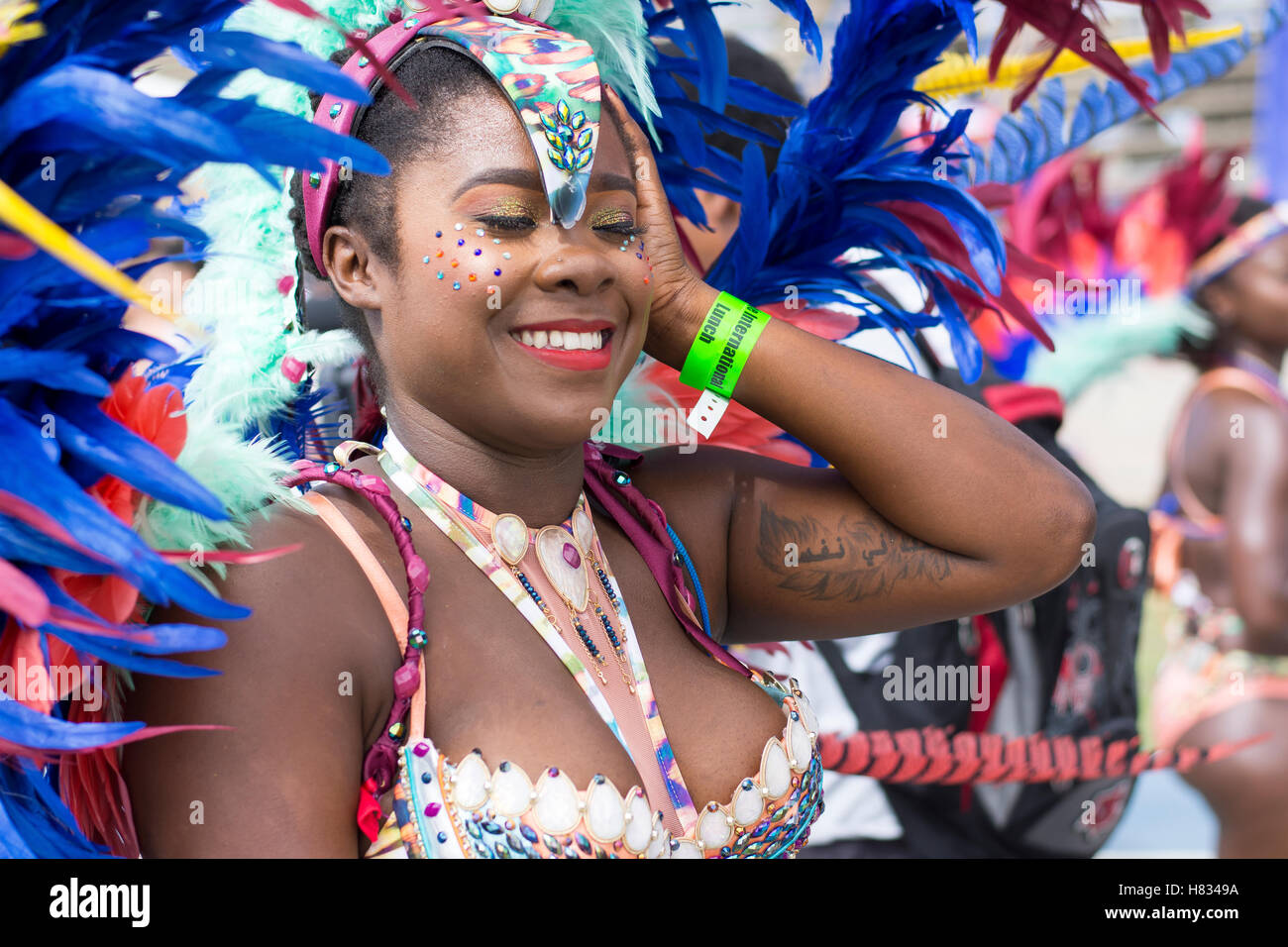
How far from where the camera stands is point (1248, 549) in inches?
184

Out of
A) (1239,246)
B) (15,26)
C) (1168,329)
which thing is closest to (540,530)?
(15,26)

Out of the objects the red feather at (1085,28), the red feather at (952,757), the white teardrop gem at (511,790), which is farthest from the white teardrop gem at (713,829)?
the red feather at (952,757)

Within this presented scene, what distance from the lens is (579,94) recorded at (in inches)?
66.8

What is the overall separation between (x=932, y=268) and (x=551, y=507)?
2.53 feet

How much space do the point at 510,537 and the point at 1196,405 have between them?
3.79 m

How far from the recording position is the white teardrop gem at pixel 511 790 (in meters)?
1.54

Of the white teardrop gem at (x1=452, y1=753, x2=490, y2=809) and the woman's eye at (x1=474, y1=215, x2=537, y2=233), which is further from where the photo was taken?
the woman's eye at (x1=474, y1=215, x2=537, y2=233)

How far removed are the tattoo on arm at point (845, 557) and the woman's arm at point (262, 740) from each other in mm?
754

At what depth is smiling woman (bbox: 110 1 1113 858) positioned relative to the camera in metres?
1.51

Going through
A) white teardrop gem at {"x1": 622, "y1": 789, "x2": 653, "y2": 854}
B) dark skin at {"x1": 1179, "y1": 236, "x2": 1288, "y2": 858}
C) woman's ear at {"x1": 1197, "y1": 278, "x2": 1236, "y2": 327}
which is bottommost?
dark skin at {"x1": 1179, "y1": 236, "x2": 1288, "y2": 858}

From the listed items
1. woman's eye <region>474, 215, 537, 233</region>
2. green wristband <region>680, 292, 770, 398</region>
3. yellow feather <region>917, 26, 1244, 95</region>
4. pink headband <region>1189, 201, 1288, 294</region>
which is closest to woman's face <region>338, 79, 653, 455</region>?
woman's eye <region>474, 215, 537, 233</region>

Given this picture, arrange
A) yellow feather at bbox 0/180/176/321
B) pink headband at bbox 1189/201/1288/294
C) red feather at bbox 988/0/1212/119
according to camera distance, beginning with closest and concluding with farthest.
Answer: yellow feather at bbox 0/180/176/321 < red feather at bbox 988/0/1212/119 < pink headband at bbox 1189/201/1288/294

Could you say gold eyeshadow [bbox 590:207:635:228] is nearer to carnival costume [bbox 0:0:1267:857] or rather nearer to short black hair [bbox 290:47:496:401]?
carnival costume [bbox 0:0:1267:857]
